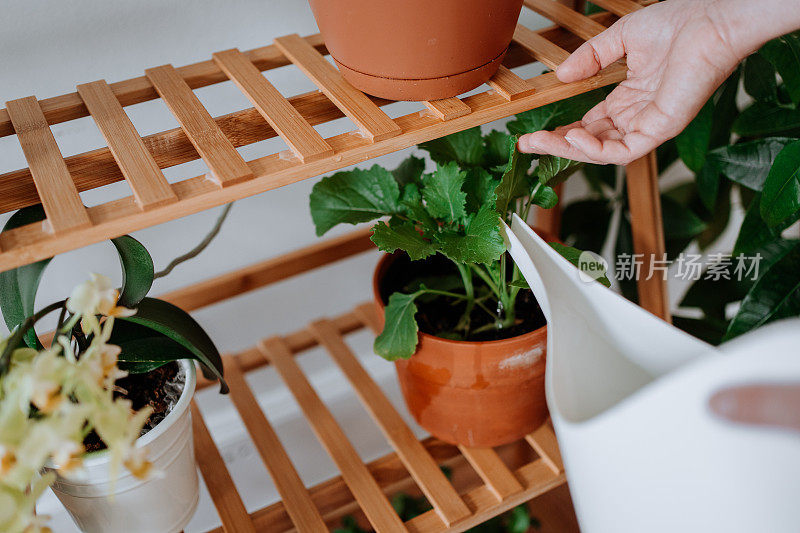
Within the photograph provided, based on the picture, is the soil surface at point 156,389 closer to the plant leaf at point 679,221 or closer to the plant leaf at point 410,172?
the plant leaf at point 410,172

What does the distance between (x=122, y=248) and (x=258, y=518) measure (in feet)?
1.34

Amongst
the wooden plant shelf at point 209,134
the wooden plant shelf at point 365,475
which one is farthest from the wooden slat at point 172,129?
the wooden plant shelf at point 365,475

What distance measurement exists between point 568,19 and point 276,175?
42 cm

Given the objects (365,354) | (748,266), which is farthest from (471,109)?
(365,354)

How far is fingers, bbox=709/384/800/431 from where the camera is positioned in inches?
15.1

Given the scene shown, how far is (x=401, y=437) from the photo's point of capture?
2.86 feet

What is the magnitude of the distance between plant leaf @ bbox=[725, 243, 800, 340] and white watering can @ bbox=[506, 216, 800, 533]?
13.6 inches

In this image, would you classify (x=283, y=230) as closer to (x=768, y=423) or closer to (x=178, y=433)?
(x=178, y=433)

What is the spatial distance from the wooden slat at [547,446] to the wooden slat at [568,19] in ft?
1.59

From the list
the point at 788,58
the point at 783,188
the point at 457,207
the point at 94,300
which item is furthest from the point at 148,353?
the point at 788,58

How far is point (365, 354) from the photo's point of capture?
1.34 m

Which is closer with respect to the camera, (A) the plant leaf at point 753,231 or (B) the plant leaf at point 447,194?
(B) the plant leaf at point 447,194

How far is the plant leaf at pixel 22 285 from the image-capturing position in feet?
1.97

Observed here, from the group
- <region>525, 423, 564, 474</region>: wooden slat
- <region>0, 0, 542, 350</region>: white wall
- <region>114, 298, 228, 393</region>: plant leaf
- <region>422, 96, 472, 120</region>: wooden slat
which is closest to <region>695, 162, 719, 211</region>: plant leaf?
<region>0, 0, 542, 350</region>: white wall
